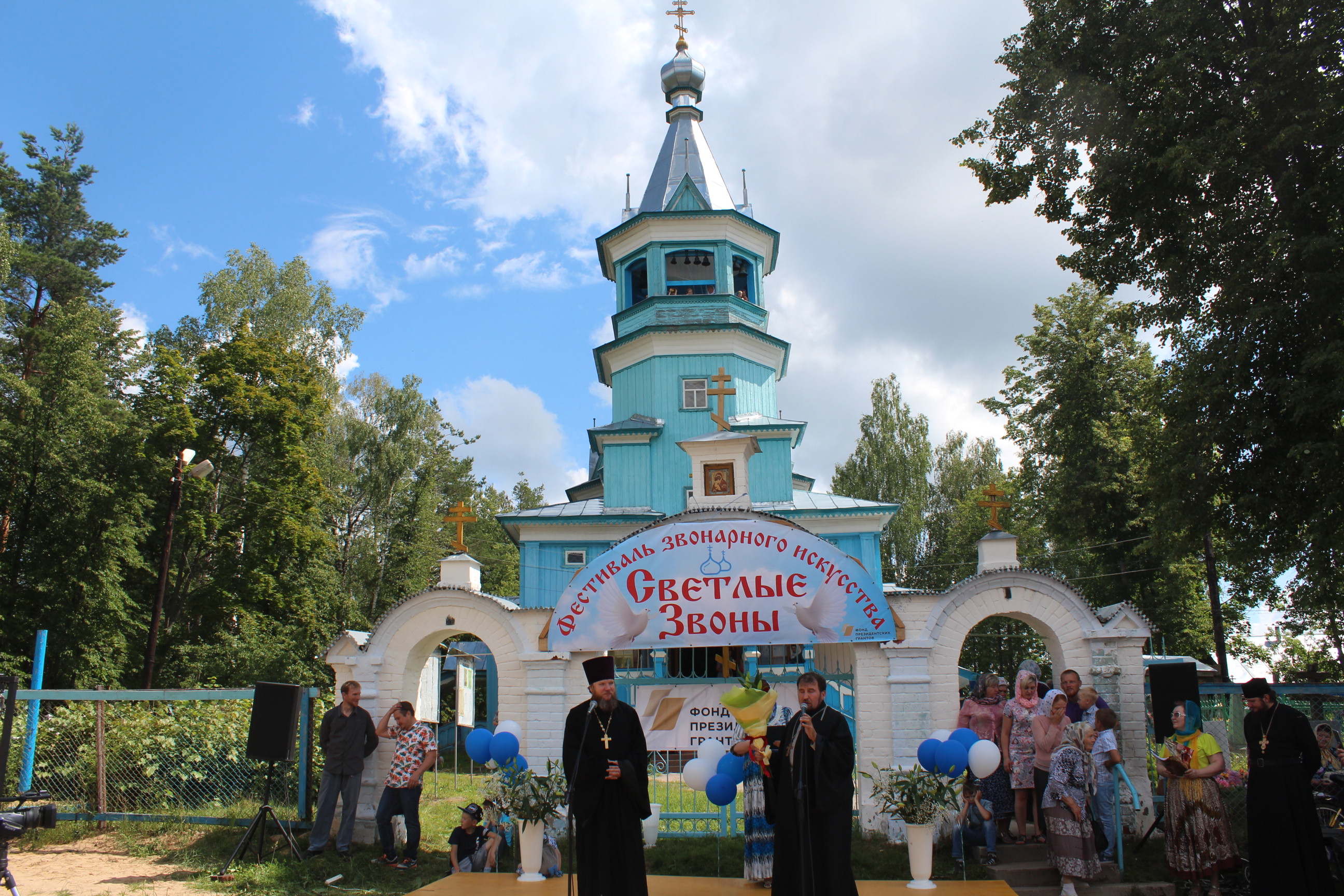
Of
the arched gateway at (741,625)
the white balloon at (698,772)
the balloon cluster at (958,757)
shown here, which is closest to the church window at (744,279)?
the arched gateway at (741,625)

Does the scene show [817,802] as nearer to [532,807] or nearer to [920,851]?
[920,851]

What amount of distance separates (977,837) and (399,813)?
18.7 feet

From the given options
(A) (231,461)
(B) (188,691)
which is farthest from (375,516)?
(B) (188,691)

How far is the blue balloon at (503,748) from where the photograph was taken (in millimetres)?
8328

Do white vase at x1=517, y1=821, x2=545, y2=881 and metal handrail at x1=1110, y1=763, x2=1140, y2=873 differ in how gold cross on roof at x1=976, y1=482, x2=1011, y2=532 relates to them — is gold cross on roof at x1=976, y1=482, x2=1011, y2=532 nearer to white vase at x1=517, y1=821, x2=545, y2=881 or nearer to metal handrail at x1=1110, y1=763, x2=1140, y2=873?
metal handrail at x1=1110, y1=763, x2=1140, y2=873

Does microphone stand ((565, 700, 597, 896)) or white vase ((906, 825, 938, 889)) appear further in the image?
white vase ((906, 825, 938, 889))

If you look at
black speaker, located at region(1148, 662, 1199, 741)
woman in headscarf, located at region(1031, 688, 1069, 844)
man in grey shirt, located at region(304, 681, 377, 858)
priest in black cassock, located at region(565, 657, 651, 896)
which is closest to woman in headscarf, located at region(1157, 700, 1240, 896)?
black speaker, located at region(1148, 662, 1199, 741)

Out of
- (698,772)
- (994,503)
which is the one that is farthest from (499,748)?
(994,503)

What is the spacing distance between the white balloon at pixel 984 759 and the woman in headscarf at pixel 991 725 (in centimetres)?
92

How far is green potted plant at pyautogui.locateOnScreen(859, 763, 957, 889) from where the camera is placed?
754cm

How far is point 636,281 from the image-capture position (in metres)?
24.6

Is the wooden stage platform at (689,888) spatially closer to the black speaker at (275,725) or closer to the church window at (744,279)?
the black speaker at (275,725)

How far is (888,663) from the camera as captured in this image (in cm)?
972

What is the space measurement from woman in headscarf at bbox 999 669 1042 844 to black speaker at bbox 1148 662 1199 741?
1075 mm
